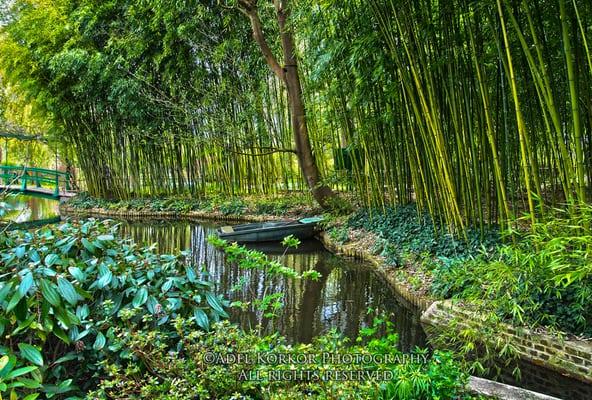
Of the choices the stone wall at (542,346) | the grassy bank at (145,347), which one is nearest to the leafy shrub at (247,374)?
the grassy bank at (145,347)

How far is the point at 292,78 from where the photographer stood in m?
5.62

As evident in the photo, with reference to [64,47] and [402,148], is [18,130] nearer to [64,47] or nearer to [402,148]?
[402,148]

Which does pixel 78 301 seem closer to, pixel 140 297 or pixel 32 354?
pixel 140 297

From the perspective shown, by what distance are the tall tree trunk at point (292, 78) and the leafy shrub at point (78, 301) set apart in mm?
4130

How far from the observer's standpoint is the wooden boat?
17.8 feet

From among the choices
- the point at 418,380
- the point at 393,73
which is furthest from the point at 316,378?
the point at 393,73

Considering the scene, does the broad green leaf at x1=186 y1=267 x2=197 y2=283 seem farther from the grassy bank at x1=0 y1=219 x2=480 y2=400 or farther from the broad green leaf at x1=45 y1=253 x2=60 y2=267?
the broad green leaf at x1=45 y1=253 x2=60 y2=267

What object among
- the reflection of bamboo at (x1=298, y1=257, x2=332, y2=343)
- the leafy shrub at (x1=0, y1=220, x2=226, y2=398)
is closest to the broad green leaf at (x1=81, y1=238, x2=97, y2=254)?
the leafy shrub at (x1=0, y1=220, x2=226, y2=398)

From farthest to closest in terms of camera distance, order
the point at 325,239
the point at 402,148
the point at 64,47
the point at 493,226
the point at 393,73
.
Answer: the point at 64,47
the point at 325,239
the point at 402,148
the point at 393,73
the point at 493,226

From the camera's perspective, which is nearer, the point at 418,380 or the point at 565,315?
the point at 418,380

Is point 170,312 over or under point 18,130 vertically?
under

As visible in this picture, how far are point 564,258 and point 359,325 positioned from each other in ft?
4.49

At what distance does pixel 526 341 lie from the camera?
2.21 m

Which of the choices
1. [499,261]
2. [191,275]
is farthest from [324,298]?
[191,275]
